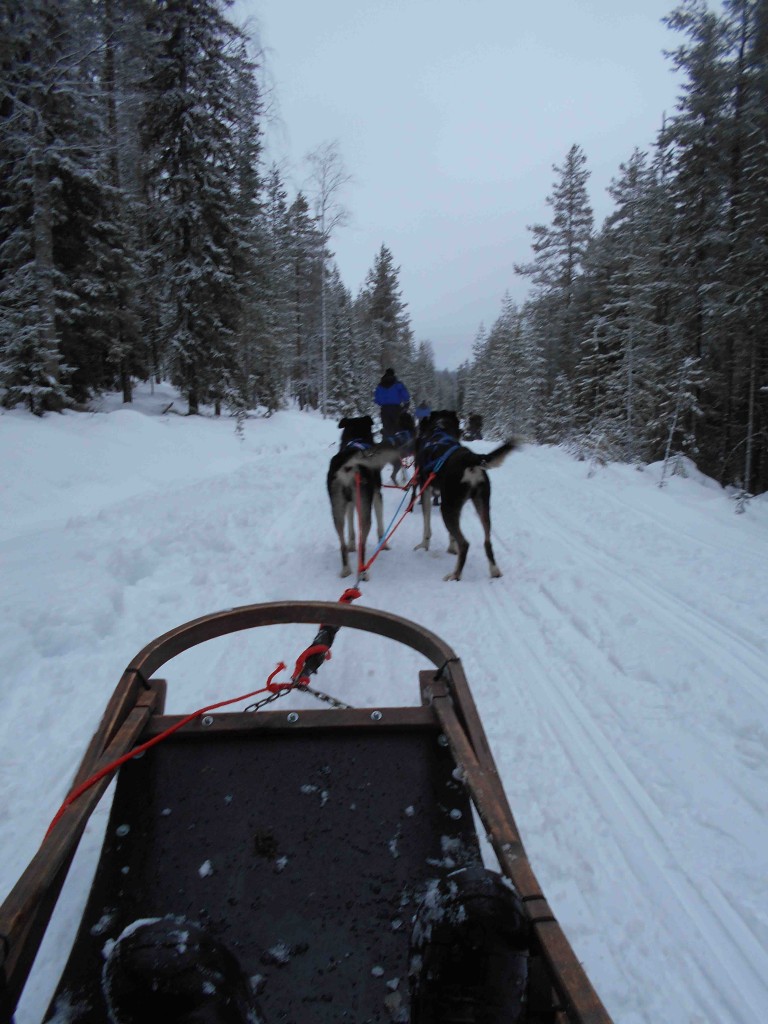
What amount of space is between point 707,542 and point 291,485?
685cm

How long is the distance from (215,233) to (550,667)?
683 inches

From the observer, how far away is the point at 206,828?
1871 millimetres

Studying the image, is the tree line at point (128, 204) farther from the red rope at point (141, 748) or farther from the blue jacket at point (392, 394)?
the red rope at point (141, 748)

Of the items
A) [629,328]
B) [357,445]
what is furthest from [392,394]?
[629,328]

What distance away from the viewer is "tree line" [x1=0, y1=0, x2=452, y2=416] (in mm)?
10734

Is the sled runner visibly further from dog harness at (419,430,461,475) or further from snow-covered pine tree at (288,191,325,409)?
snow-covered pine tree at (288,191,325,409)

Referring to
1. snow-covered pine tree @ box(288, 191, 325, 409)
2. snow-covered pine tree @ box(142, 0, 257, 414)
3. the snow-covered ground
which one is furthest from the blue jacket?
snow-covered pine tree @ box(288, 191, 325, 409)

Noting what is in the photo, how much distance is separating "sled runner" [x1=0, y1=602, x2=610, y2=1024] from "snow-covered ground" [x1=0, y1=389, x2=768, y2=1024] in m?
0.51

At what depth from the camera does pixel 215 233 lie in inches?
658

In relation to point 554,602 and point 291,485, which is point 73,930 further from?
point 291,485

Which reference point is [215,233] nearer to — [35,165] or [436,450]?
[35,165]

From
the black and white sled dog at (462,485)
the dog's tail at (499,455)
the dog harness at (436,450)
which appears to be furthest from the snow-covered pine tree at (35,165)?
the dog's tail at (499,455)

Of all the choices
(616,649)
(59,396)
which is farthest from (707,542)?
(59,396)

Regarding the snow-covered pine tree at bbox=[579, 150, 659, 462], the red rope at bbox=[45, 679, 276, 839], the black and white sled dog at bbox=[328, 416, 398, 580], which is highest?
the snow-covered pine tree at bbox=[579, 150, 659, 462]
